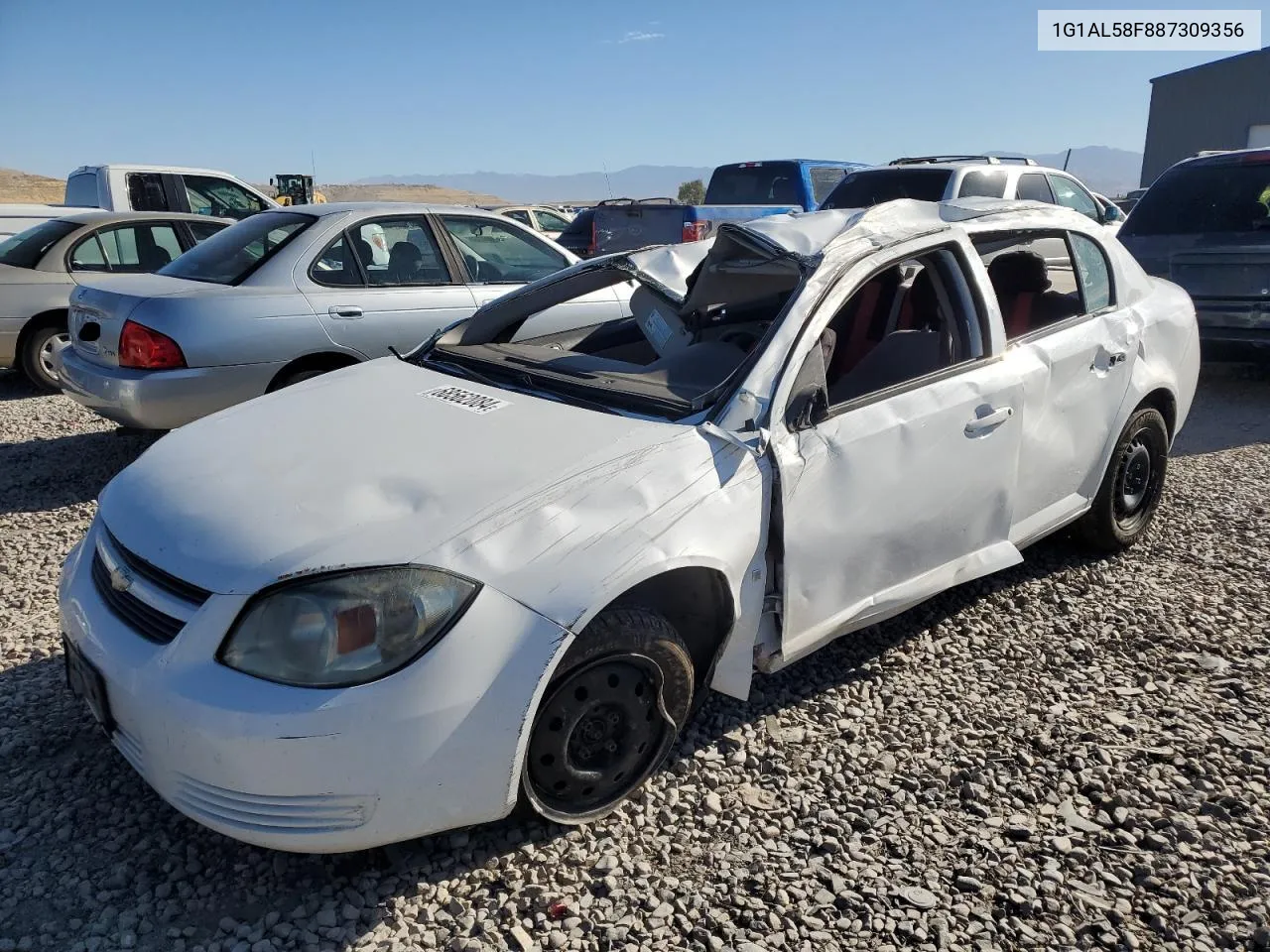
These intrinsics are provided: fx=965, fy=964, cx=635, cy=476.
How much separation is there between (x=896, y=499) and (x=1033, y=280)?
1879 millimetres

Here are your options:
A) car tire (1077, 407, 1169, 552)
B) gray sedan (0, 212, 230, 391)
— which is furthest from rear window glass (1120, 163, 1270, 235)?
gray sedan (0, 212, 230, 391)

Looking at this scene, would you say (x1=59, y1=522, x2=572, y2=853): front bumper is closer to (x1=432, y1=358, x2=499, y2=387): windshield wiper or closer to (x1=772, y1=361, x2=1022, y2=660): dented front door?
(x1=772, y1=361, x2=1022, y2=660): dented front door

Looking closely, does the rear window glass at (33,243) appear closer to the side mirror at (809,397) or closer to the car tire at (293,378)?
the car tire at (293,378)

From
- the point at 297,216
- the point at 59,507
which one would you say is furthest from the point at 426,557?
the point at 297,216

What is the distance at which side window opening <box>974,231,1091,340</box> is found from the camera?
4.06 metres

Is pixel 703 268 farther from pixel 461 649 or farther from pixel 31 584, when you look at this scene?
pixel 31 584

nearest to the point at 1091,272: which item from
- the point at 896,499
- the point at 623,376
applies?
the point at 896,499

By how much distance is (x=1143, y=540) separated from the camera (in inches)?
183

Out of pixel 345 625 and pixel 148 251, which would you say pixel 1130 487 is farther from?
pixel 148 251

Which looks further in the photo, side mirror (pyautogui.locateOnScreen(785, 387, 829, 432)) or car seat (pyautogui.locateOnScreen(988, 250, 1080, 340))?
car seat (pyautogui.locateOnScreen(988, 250, 1080, 340))

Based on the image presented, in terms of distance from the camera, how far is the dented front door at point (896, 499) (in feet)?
9.34

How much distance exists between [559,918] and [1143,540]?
3588 millimetres

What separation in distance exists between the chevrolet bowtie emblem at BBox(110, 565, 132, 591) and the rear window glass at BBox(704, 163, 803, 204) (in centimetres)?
1155

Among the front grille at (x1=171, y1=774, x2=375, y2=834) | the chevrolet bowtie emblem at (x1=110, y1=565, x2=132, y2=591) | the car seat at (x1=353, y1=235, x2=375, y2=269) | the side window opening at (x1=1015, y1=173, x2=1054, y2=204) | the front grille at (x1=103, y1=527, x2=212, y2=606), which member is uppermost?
the car seat at (x1=353, y1=235, x2=375, y2=269)
